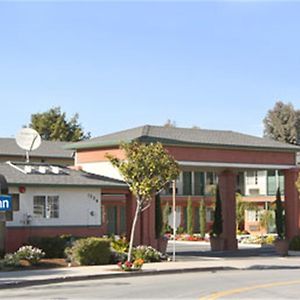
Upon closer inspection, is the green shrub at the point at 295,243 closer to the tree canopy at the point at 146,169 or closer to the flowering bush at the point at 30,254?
the tree canopy at the point at 146,169

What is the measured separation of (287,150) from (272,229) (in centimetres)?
2613

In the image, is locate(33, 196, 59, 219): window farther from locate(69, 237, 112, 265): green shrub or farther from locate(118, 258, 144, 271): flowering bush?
locate(118, 258, 144, 271): flowering bush

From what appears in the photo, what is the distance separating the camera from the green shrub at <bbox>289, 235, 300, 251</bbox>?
41875 mm

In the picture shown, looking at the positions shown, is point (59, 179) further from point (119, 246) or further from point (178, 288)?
point (178, 288)

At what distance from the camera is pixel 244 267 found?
3122 centimetres

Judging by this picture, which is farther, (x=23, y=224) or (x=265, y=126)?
(x=265, y=126)

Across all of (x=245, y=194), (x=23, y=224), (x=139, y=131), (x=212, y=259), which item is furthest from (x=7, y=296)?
(x=245, y=194)

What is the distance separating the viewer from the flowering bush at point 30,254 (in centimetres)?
2980

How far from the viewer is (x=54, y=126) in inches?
3359

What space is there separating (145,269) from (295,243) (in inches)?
599

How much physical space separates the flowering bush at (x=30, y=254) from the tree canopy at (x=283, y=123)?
70.8 metres

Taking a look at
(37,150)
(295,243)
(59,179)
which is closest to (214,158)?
(295,243)

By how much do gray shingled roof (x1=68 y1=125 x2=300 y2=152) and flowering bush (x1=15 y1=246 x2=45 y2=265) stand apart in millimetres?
7898

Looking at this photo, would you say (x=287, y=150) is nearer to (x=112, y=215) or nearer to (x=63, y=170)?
(x=63, y=170)
